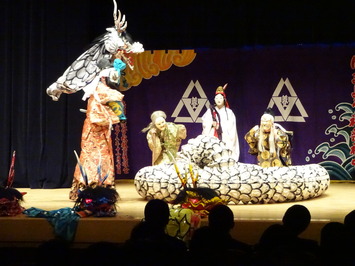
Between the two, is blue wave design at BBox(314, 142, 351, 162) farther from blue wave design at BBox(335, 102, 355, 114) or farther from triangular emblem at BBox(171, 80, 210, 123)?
triangular emblem at BBox(171, 80, 210, 123)

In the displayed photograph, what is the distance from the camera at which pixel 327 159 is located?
8.77 metres

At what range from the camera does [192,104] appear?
901cm

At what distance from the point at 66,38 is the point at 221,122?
2.13m

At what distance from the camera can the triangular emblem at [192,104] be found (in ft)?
29.5

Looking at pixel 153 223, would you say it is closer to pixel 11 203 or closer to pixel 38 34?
pixel 11 203

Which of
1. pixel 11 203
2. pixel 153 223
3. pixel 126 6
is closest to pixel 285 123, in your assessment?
pixel 126 6

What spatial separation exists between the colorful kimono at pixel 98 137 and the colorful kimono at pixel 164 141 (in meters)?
1.15

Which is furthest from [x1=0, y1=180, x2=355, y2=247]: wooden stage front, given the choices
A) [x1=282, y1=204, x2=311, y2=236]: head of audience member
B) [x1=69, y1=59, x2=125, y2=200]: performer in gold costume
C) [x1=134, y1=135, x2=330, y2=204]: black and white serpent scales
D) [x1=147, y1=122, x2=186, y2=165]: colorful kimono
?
[x1=147, y1=122, x2=186, y2=165]: colorful kimono

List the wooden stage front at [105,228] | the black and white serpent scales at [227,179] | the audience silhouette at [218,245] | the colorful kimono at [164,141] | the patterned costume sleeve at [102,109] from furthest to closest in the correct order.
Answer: the colorful kimono at [164,141]
the patterned costume sleeve at [102,109]
the black and white serpent scales at [227,179]
the wooden stage front at [105,228]
the audience silhouette at [218,245]

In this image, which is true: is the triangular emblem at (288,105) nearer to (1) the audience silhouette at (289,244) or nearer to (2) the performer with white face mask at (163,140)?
(2) the performer with white face mask at (163,140)

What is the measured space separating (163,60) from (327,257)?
651 centimetres

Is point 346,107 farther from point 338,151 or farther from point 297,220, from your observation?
point 297,220

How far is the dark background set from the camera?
26.0 ft

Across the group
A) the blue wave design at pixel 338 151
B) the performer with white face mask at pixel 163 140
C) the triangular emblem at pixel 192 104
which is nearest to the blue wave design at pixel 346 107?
the blue wave design at pixel 338 151
